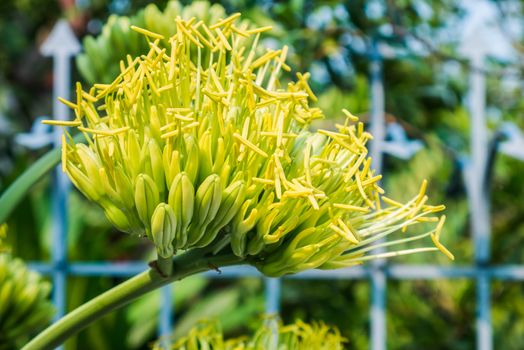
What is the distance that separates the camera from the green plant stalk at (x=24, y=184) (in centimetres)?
52

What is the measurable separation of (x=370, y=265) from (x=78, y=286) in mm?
1053

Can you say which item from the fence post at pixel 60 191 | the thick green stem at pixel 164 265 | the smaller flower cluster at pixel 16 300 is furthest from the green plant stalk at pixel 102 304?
the fence post at pixel 60 191

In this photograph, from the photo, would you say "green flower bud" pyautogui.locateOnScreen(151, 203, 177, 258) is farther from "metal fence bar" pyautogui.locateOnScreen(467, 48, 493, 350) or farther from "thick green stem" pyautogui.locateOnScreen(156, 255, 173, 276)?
"metal fence bar" pyautogui.locateOnScreen(467, 48, 493, 350)

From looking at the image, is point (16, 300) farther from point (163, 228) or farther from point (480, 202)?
point (480, 202)

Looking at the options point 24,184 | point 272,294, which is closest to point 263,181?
point 24,184

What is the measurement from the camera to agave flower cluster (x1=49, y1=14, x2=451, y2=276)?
42 centimetres

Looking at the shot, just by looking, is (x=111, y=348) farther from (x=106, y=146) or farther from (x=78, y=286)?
(x=106, y=146)

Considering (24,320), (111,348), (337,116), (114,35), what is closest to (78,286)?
(111,348)

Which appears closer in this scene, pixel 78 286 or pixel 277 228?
pixel 277 228

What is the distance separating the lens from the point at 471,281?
1.57m

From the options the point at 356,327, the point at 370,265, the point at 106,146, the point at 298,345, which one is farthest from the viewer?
the point at 356,327

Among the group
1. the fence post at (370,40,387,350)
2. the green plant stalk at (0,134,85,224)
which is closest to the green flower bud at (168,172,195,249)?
the green plant stalk at (0,134,85,224)

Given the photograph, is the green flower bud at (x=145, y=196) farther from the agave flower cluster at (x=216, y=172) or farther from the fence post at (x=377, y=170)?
the fence post at (x=377, y=170)

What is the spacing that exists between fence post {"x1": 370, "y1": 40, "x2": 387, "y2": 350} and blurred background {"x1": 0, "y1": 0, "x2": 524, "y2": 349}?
11mm
